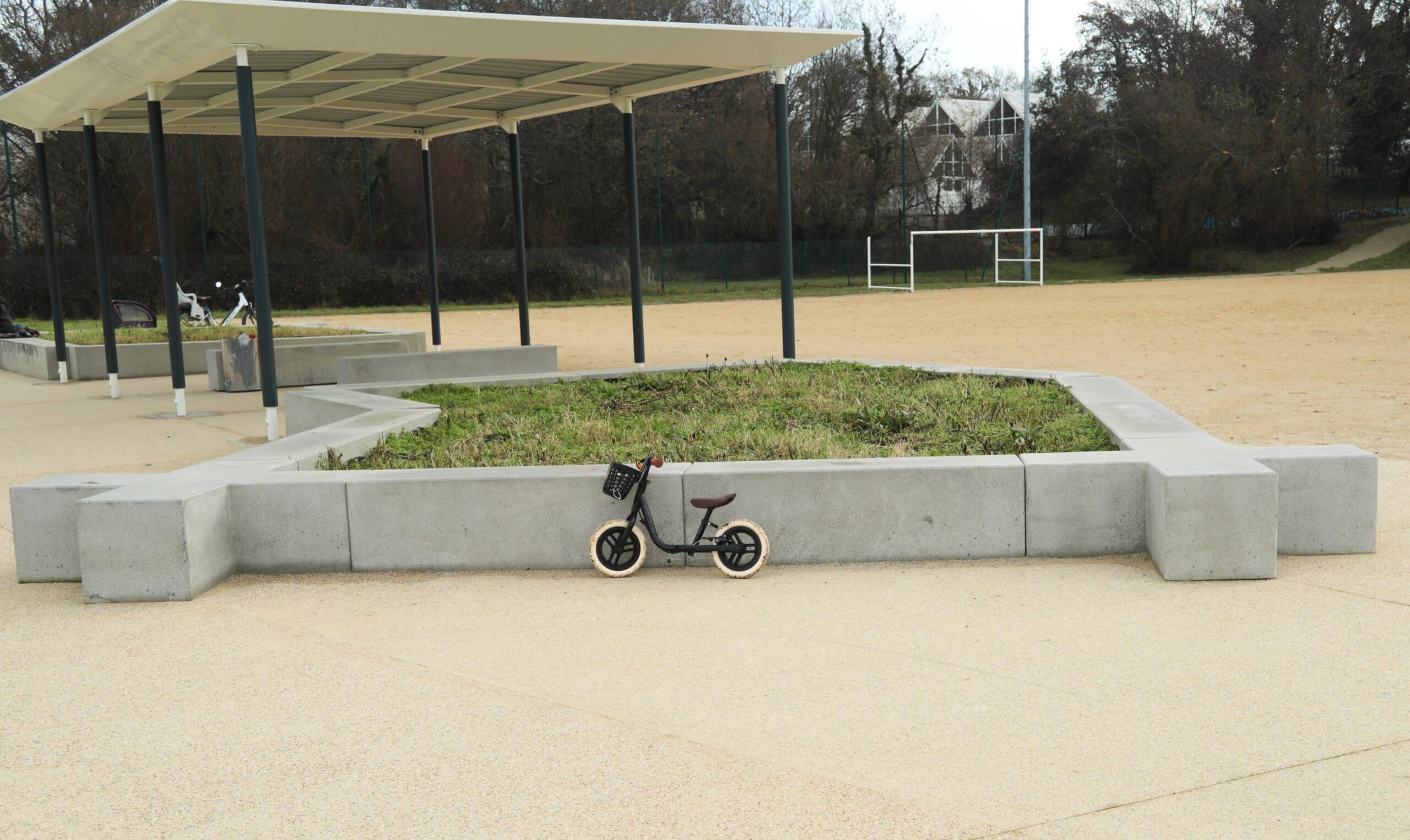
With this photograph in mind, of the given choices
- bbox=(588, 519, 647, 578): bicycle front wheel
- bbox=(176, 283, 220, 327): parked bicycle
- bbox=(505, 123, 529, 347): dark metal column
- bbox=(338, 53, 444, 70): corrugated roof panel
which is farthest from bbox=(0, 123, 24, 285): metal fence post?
bbox=(588, 519, 647, 578): bicycle front wheel

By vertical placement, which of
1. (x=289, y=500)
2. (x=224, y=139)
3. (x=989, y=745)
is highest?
(x=224, y=139)

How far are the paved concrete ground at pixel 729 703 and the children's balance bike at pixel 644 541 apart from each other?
135 mm

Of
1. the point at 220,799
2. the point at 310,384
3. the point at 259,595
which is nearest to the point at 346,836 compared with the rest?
the point at 220,799

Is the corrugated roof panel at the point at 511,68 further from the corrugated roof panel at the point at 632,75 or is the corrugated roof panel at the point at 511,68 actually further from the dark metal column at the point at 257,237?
the dark metal column at the point at 257,237

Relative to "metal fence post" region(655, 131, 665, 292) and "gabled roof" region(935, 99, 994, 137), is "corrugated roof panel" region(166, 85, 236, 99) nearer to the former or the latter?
"metal fence post" region(655, 131, 665, 292)

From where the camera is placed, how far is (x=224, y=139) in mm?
34562

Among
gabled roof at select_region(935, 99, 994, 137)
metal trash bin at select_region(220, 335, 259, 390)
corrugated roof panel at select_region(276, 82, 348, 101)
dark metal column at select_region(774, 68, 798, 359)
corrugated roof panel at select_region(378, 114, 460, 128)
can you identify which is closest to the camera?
dark metal column at select_region(774, 68, 798, 359)

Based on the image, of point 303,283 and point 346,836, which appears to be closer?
point 346,836

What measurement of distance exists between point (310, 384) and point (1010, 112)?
2124 inches

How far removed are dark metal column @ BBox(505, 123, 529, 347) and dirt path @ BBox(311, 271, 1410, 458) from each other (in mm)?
898

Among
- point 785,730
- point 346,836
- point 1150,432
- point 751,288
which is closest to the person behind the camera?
point 346,836

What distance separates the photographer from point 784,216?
12492mm

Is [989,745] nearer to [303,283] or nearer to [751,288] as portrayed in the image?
[303,283]

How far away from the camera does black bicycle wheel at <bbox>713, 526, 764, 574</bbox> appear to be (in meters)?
5.96
